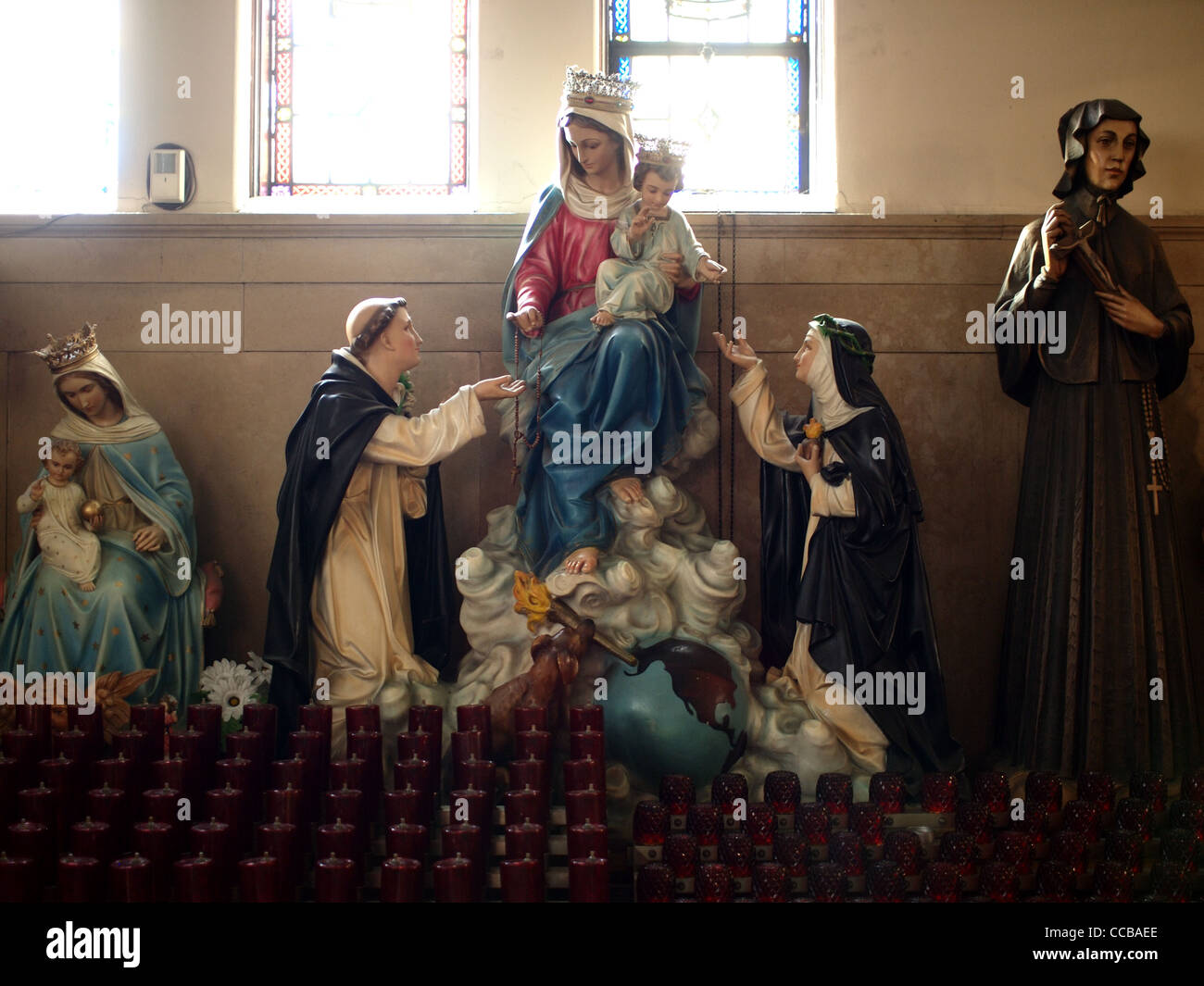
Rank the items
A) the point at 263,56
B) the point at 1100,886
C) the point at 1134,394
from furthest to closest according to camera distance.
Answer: the point at 263,56, the point at 1134,394, the point at 1100,886

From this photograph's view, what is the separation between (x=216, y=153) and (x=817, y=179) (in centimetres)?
310

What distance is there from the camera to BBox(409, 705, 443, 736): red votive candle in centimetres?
570

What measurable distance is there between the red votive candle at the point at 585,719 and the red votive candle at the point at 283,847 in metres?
1.13

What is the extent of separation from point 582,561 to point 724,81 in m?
3.16

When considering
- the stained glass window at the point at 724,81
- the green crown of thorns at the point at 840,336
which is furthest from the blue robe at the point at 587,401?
the stained glass window at the point at 724,81

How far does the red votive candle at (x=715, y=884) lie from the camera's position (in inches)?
191

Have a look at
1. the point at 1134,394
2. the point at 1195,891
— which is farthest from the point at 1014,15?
the point at 1195,891

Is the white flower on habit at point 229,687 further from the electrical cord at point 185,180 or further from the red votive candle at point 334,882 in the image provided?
the electrical cord at point 185,180

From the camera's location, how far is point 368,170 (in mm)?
7777

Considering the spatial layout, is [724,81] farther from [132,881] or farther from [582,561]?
[132,881]

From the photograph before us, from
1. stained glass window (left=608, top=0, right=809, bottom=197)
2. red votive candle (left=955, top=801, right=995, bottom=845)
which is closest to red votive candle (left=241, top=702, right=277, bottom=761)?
red votive candle (left=955, top=801, right=995, bottom=845)

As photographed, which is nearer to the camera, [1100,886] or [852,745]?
[1100,886]

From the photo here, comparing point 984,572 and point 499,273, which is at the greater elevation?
point 499,273

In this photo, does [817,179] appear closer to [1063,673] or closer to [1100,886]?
[1063,673]
